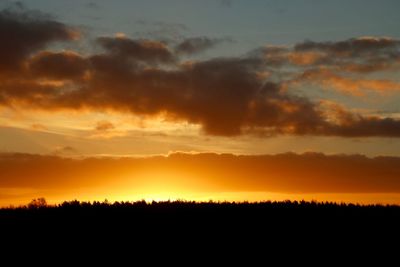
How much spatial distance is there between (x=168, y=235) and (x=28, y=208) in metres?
8.64

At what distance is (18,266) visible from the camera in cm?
2575

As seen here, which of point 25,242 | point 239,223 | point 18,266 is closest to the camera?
point 18,266

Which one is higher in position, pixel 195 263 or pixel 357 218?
pixel 357 218

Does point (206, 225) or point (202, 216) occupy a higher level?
point (202, 216)

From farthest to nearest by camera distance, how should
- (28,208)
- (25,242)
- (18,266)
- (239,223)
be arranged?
(28,208)
(239,223)
(25,242)
(18,266)

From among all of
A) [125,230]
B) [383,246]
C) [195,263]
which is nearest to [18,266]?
[125,230]

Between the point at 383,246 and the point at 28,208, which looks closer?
the point at 383,246

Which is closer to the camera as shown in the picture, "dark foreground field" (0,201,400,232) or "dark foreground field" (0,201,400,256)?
"dark foreground field" (0,201,400,256)

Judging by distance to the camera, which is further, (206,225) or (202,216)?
(202,216)

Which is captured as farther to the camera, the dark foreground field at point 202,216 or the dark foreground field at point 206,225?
the dark foreground field at point 202,216

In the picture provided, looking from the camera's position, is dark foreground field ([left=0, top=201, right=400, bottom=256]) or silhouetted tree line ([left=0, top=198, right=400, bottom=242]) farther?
silhouetted tree line ([left=0, top=198, right=400, bottom=242])

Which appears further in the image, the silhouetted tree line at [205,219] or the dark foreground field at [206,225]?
the silhouetted tree line at [205,219]

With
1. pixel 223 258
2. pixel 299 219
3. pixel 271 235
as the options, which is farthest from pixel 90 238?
pixel 299 219

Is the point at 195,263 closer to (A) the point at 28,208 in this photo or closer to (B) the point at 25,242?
(B) the point at 25,242
